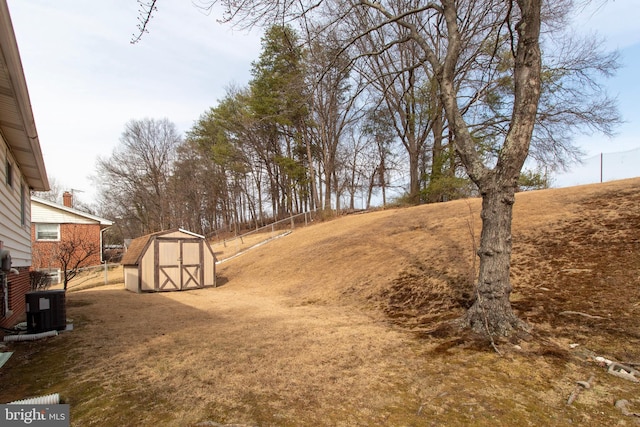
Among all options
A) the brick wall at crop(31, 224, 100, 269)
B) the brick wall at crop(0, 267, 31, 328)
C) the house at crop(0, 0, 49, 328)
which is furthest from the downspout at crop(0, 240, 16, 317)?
the brick wall at crop(31, 224, 100, 269)

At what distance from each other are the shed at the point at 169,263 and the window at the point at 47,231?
34.9ft

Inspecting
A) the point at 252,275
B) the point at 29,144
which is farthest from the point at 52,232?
the point at 29,144

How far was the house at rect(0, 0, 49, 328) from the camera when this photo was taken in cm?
415

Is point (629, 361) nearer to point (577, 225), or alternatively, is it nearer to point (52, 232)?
point (577, 225)

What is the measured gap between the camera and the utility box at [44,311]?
612 centimetres

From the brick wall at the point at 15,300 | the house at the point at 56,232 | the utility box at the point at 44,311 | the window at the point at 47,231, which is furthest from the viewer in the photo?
the window at the point at 47,231

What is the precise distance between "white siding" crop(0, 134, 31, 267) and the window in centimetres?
1569

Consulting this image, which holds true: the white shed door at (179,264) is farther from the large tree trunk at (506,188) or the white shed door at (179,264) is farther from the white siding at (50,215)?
the white siding at (50,215)

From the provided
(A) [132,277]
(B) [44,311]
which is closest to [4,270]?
(B) [44,311]

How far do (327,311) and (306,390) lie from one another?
14.7ft

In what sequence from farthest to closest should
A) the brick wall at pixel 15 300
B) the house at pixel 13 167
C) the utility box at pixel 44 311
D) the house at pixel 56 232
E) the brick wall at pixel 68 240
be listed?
1. the house at pixel 56 232
2. the brick wall at pixel 68 240
3. the brick wall at pixel 15 300
4. the utility box at pixel 44 311
5. the house at pixel 13 167

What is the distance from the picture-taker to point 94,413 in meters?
3.20

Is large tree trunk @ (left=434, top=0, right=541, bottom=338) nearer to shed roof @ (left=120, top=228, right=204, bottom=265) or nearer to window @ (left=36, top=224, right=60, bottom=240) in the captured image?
shed roof @ (left=120, top=228, right=204, bottom=265)

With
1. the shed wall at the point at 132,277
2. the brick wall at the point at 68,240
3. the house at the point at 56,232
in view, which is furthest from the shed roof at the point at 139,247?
the house at the point at 56,232
